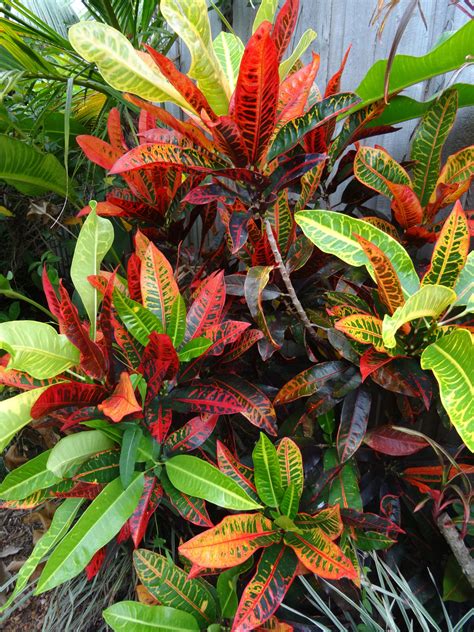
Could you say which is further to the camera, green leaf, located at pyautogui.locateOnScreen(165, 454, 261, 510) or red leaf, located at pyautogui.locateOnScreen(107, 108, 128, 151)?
red leaf, located at pyautogui.locateOnScreen(107, 108, 128, 151)

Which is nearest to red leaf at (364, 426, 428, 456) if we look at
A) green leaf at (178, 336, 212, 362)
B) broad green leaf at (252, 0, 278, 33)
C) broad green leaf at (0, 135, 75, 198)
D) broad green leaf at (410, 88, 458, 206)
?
green leaf at (178, 336, 212, 362)

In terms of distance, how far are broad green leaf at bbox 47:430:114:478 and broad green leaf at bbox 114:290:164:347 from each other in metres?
0.18

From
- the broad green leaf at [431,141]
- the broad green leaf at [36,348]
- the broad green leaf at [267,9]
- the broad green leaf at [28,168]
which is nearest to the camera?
the broad green leaf at [36,348]

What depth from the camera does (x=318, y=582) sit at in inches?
32.6

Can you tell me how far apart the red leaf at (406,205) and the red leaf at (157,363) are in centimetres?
49

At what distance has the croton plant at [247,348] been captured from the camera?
2.10 feet

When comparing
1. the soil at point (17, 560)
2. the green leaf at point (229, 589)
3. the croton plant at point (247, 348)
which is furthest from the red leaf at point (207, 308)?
the soil at point (17, 560)

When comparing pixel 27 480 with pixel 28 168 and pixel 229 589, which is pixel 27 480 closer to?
pixel 229 589

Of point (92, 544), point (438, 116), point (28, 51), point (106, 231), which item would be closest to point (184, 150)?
point (106, 231)

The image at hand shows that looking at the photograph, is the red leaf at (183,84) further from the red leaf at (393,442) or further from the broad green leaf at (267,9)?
the red leaf at (393,442)

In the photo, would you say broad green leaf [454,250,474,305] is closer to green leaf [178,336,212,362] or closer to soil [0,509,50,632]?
green leaf [178,336,212,362]

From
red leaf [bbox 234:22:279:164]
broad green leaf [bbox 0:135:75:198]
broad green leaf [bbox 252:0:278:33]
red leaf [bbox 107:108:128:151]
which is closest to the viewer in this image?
red leaf [bbox 234:22:279:164]

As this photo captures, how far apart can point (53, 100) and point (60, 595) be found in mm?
1480

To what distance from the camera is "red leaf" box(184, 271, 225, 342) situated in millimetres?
808
